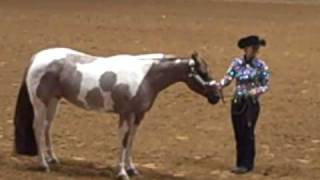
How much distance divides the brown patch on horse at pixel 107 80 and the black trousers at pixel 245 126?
125 cm

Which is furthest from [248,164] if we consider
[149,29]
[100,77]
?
[149,29]

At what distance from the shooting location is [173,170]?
8961mm

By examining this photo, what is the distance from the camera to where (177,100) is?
13.0 metres

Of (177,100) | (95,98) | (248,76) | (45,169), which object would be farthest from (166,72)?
(177,100)

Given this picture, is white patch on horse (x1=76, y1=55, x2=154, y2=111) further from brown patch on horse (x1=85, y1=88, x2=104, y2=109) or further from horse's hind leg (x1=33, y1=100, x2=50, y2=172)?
horse's hind leg (x1=33, y1=100, x2=50, y2=172)

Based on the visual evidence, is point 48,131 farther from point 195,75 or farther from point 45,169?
point 195,75

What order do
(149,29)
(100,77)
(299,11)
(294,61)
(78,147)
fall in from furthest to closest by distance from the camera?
(299,11) < (149,29) < (294,61) < (78,147) < (100,77)

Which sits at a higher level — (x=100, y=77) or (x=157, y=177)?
(x=100, y=77)

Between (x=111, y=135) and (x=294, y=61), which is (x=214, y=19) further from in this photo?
(x=111, y=135)

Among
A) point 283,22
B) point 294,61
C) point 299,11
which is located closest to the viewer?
point 294,61

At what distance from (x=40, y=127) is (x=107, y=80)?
0.81 metres

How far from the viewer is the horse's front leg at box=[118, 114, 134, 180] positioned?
A: 834cm

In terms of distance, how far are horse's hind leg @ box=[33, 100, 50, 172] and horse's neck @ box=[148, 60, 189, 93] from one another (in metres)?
1.07

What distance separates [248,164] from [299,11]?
20273 millimetres
